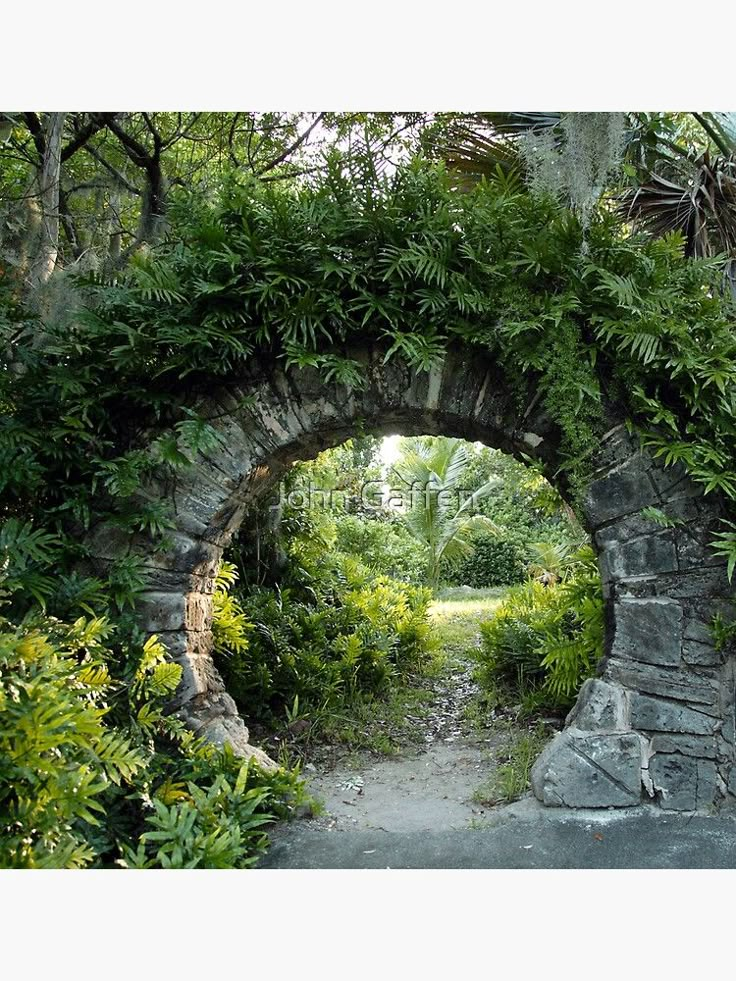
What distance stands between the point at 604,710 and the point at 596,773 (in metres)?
0.32

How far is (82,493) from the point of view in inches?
151

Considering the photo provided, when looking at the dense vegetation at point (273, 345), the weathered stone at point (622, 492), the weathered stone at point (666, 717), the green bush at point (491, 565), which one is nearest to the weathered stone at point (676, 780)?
the weathered stone at point (666, 717)

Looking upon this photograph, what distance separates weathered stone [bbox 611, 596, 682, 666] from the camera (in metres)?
3.62

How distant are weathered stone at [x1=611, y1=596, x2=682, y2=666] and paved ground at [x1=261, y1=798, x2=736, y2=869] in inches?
31.5

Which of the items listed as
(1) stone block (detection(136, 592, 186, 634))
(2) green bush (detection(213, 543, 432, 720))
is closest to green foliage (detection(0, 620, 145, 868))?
(1) stone block (detection(136, 592, 186, 634))

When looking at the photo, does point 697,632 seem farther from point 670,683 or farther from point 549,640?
point 549,640

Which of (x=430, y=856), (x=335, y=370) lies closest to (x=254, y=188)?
(x=335, y=370)

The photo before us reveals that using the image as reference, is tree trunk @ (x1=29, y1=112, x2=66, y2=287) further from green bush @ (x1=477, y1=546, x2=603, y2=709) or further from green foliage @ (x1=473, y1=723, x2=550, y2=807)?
green foliage @ (x1=473, y1=723, x2=550, y2=807)

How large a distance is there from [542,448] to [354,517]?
6255 mm

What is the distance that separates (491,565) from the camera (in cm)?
1313

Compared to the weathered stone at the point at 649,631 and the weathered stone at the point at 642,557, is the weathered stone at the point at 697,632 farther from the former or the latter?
the weathered stone at the point at 642,557

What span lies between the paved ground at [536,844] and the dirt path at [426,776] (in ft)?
0.75

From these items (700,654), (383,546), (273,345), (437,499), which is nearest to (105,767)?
(273,345)

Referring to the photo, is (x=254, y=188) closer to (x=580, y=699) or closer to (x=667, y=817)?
(x=580, y=699)
